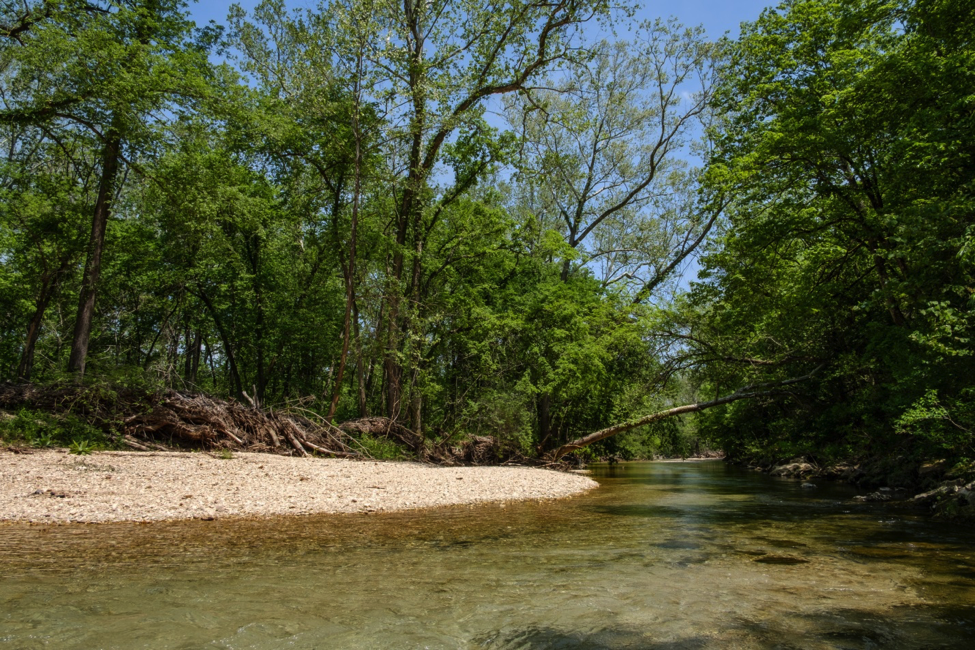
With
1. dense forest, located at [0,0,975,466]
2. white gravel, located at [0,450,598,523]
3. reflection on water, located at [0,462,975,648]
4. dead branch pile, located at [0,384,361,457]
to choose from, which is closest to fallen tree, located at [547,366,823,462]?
dense forest, located at [0,0,975,466]

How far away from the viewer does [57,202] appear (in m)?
17.8

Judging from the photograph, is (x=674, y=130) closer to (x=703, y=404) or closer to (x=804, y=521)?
(x=703, y=404)

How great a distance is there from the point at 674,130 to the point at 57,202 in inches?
953

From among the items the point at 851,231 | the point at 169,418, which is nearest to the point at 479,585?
the point at 169,418

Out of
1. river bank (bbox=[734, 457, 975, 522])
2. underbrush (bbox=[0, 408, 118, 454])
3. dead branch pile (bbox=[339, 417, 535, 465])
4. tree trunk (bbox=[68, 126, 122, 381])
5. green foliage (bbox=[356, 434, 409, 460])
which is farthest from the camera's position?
dead branch pile (bbox=[339, 417, 535, 465])

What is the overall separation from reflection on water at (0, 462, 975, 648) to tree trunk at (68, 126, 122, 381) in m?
8.32

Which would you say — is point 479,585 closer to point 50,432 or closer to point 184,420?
point 184,420

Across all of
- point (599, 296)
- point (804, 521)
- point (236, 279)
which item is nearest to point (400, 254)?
point (236, 279)

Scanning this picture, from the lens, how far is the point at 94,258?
14.1 m

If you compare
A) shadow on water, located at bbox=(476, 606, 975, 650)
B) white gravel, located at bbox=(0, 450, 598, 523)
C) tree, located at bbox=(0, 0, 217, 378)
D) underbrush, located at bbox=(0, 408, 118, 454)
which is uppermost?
tree, located at bbox=(0, 0, 217, 378)

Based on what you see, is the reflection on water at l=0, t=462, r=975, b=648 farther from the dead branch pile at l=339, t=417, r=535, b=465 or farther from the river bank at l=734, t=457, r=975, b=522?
the dead branch pile at l=339, t=417, r=535, b=465

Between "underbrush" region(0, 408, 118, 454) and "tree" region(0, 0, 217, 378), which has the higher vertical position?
"tree" region(0, 0, 217, 378)

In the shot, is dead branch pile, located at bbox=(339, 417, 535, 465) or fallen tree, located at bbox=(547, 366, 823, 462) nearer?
fallen tree, located at bbox=(547, 366, 823, 462)

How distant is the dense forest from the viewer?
10.4 m
